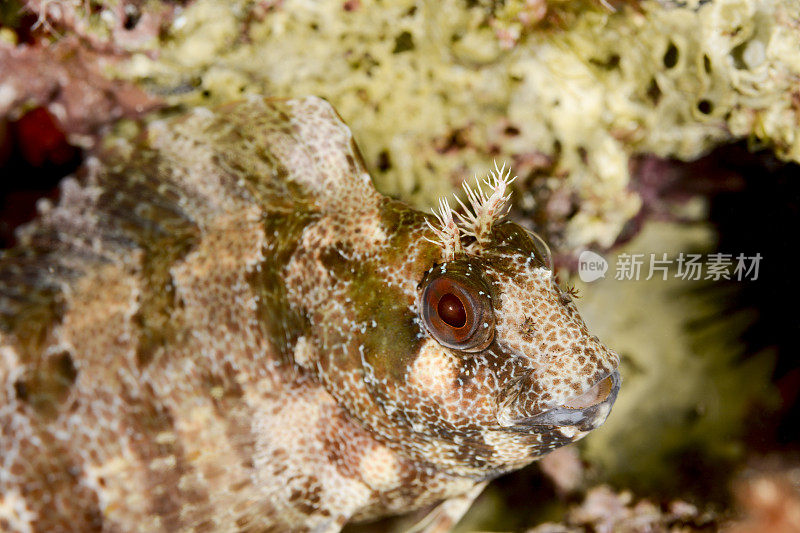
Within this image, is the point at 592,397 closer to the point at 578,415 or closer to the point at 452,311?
the point at 578,415

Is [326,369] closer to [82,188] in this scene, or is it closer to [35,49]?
[82,188]

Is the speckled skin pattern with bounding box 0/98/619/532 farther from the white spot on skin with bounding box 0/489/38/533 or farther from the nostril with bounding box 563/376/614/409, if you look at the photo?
the nostril with bounding box 563/376/614/409

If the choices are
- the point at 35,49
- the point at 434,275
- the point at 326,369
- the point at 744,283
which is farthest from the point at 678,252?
the point at 35,49

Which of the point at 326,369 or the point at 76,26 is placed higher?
the point at 76,26
